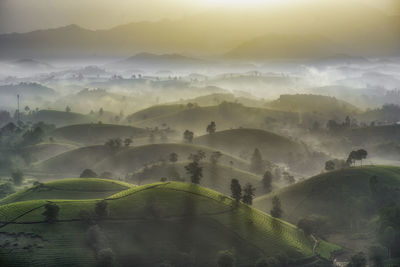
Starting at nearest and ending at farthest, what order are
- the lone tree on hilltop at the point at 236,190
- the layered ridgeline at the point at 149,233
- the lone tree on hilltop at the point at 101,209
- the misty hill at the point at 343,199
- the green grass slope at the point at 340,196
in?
the layered ridgeline at the point at 149,233, the lone tree on hilltop at the point at 101,209, the lone tree on hilltop at the point at 236,190, the misty hill at the point at 343,199, the green grass slope at the point at 340,196

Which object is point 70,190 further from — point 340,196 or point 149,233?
point 340,196

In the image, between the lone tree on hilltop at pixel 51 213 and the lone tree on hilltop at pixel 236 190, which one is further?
the lone tree on hilltop at pixel 236 190

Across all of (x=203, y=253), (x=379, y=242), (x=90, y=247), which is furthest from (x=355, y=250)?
(x=90, y=247)

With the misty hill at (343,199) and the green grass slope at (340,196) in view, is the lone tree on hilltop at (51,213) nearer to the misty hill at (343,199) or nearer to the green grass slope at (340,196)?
the green grass slope at (340,196)

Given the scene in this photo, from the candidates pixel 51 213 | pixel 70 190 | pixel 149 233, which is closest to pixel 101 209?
pixel 51 213

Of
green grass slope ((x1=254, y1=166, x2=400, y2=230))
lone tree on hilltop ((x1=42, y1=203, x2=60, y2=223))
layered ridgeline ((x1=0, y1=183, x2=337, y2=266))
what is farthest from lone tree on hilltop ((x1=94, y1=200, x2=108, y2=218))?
green grass slope ((x1=254, y1=166, x2=400, y2=230))

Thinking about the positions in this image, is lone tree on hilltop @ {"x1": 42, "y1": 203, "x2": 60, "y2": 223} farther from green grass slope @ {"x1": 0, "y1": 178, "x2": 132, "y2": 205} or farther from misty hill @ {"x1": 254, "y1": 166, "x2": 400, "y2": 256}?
misty hill @ {"x1": 254, "y1": 166, "x2": 400, "y2": 256}

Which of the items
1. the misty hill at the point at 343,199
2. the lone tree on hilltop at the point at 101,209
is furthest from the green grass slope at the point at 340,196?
the lone tree on hilltop at the point at 101,209
